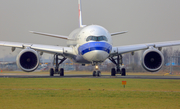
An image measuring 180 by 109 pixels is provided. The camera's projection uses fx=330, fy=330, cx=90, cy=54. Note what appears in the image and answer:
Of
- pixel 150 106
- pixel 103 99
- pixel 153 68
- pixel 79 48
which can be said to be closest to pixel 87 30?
pixel 79 48

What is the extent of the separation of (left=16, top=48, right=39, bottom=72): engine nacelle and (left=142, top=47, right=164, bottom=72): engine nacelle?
10.5 metres

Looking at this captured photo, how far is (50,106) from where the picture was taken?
11523 mm

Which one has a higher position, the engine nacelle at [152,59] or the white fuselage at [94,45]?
the white fuselage at [94,45]

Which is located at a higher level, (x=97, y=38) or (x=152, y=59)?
(x=97, y=38)

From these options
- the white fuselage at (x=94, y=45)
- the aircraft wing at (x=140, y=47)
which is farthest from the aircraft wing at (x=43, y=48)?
the aircraft wing at (x=140, y=47)

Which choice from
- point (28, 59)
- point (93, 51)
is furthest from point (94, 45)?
point (28, 59)

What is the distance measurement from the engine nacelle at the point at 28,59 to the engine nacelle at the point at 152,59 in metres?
10.5

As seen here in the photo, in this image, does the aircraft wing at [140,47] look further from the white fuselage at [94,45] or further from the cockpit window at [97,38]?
the cockpit window at [97,38]

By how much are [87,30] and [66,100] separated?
66.5ft

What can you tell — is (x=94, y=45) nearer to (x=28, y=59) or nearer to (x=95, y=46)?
(x=95, y=46)

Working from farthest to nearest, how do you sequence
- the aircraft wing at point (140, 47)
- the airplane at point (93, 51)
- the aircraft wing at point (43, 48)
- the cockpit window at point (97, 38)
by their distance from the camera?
1. the aircraft wing at point (140, 47)
2. the aircraft wing at point (43, 48)
3. the cockpit window at point (97, 38)
4. the airplane at point (93, 51)

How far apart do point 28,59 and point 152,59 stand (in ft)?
39.8

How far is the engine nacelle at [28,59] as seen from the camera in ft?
103

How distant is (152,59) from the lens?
3266 cm
